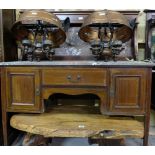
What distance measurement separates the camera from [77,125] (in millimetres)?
1548

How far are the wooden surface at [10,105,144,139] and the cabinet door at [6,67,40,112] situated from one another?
0.11m

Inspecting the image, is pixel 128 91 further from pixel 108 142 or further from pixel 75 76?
pixel 108 142

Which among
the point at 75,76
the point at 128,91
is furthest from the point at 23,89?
the point at 128,91

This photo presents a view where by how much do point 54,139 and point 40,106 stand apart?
0.53m

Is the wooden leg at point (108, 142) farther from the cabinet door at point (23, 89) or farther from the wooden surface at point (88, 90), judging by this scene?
the cabinet door at point (23, 89)

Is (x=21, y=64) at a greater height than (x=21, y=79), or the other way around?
(x=21, y=64)

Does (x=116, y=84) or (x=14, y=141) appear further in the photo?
(x=14, y=141)

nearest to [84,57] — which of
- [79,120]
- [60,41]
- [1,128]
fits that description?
[60,41]

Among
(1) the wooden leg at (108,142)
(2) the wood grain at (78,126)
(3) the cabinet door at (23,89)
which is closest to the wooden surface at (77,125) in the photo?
(2) the wood grain at (78,126)

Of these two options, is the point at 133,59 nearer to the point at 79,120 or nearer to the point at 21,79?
the point at 79,120

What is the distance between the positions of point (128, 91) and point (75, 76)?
0.44m

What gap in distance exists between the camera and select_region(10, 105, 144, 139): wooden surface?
150 centimetres

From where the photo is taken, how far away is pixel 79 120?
1623mm

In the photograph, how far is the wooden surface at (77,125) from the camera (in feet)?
4.91
